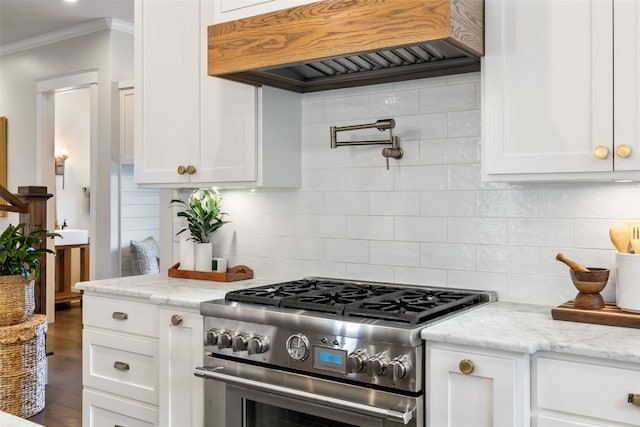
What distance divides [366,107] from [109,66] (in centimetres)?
356

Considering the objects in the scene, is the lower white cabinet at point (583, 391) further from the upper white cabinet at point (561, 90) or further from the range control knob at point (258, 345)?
the range control knob at point (258, 345)

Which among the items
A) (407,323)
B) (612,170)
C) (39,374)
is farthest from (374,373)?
(39,374)

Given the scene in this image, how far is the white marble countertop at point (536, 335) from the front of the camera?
5.49 feet

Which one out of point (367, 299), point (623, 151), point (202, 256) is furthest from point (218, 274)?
point (623, 151)

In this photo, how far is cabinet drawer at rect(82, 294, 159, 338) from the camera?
106 inches

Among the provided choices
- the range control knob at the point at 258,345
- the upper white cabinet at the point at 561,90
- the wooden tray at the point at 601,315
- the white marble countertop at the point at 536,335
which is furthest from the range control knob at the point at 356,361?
the upper white cabinet at the point at 561,90

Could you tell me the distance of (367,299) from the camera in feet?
7.40

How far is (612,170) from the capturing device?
1.92 m

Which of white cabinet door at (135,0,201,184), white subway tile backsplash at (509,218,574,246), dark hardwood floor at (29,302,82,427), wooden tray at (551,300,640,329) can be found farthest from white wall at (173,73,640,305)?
dark hardwood floor at (29,302,82,427)

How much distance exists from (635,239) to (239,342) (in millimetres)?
1403

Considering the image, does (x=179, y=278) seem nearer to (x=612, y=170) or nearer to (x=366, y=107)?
(x=366, y=107)

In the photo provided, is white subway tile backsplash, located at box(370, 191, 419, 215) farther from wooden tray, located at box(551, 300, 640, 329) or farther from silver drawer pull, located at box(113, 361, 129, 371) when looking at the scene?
silver drawer pull, located at box(113, 361, 129, 371)

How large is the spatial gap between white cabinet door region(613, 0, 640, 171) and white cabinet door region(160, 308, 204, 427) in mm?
1640

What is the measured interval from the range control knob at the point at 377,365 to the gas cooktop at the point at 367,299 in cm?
14
